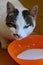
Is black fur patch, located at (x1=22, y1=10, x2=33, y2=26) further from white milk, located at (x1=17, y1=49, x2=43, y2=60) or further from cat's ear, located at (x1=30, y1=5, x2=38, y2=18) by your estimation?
white milk, located at (x1=17, y1=49, x2=43, y2=60)

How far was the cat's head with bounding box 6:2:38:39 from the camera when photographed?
828 mm

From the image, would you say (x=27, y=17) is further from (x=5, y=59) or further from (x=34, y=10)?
(x=5, y=59)

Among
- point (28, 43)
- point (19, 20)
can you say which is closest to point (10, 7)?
point (19, 20)

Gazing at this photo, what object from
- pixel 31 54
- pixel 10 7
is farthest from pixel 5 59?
pixel 10 7

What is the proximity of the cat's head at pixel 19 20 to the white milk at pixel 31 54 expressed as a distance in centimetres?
8

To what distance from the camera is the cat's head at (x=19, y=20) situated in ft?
2.72

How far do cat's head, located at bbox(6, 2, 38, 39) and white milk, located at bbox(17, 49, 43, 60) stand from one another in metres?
0.08

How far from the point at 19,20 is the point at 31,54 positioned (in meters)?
0.16

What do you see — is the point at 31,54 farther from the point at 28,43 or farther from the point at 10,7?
the point at 10,7

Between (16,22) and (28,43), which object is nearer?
(16,22)

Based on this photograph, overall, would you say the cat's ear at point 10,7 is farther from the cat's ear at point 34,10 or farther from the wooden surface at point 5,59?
the wooden surface at point 5,59

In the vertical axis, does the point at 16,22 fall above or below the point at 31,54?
above

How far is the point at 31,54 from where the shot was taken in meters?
0.87

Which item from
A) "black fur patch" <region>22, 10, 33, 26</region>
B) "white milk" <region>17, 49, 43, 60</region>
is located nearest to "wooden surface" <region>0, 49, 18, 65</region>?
"white milk" <region>17, 49, 43, 60</region>
